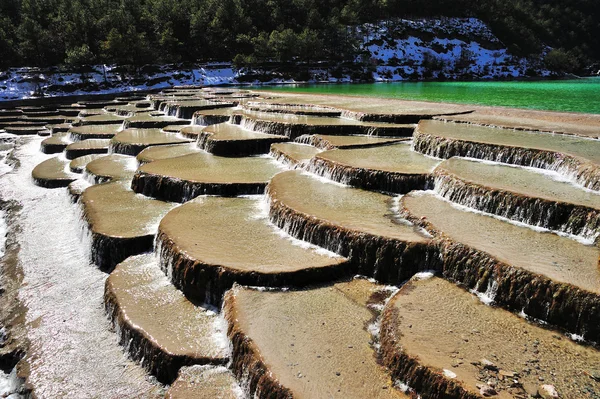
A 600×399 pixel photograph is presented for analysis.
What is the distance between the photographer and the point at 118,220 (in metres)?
12.0

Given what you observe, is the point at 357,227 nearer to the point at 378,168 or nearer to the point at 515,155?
the point at 378,168

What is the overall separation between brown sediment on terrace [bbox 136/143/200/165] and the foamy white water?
10.1 ft

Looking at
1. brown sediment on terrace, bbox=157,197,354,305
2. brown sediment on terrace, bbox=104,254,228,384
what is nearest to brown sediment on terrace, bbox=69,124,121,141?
brown sediment on terrace, bbox=157,197,354,305

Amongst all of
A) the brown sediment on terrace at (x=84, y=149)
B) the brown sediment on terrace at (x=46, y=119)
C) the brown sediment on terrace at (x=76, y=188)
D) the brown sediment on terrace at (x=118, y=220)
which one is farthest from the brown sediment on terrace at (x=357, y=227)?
the brown sediment on terrace at (x=46, y=119)

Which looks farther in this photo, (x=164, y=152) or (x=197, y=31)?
(x=197, y=31)

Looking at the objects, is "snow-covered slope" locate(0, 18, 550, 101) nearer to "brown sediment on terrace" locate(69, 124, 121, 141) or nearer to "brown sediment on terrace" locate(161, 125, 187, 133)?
"brown sediment on terrace" locate(69, 124, 121, 141)

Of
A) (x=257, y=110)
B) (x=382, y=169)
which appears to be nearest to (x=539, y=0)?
(x=257, y=110)

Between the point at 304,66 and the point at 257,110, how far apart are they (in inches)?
2190

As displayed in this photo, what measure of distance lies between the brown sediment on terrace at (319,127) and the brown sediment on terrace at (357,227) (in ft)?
19.8

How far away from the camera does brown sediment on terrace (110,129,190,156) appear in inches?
758

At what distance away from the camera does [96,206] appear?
1312cm

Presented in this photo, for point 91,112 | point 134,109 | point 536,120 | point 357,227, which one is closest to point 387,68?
point 134,109

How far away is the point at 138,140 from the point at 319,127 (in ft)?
26.4

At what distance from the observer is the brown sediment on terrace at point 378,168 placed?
38.5 feet
